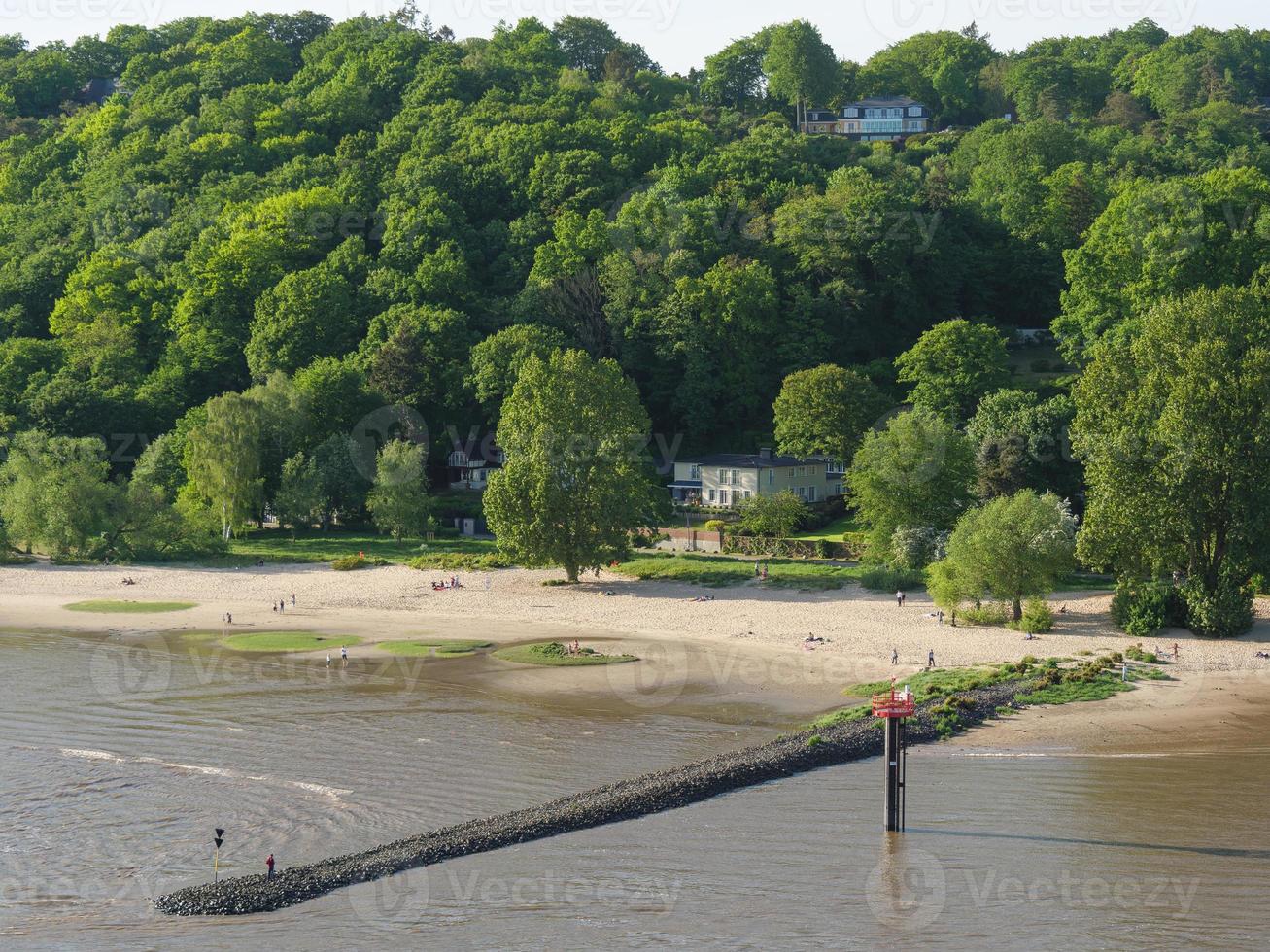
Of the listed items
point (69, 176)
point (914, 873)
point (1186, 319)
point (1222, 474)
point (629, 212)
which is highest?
point (69, 176)

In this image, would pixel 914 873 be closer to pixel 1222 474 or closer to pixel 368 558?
pixel 1222 474

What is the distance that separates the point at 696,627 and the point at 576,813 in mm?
23090

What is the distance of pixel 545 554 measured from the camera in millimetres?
63156

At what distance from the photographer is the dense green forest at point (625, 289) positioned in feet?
202

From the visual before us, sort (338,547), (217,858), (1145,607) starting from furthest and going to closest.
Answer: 1. (338,547)
2. (1145,607)
3. (217,858)

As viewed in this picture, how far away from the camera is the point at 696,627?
56.1m

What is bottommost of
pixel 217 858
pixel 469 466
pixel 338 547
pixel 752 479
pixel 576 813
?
pixel 217 858

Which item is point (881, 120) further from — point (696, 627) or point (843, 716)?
point (843, 716)

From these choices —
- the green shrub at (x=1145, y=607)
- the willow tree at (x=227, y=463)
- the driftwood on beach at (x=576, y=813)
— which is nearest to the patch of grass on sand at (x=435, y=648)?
the driftwood on beach at (x=576, y=813)

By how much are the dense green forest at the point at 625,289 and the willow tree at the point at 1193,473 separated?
0.13 meters

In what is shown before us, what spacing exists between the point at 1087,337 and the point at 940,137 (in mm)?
60443

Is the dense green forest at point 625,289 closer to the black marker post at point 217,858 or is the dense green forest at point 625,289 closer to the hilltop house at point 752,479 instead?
the hilltop house at point 752,479

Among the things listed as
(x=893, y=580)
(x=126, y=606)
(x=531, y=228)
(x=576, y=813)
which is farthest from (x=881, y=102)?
(x=576, y=813)

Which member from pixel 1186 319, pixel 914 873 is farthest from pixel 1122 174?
pixel 914 873
